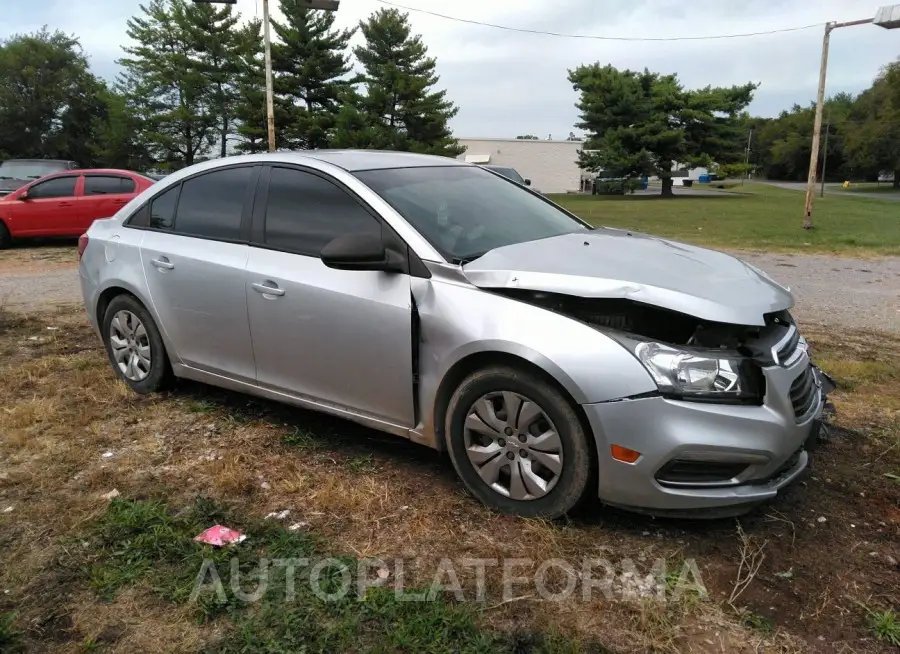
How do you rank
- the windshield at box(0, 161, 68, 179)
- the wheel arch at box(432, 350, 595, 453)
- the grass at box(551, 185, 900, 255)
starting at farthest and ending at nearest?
the windshield at box(0, 161, 68, 179) < the grass at box(551, 185, 900, 255) < the wheel arch at box(432, 350, 595, 453)

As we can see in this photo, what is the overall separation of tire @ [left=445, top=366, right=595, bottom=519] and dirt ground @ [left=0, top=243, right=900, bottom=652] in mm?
128

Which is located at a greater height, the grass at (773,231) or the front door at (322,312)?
the front door at (322,312)

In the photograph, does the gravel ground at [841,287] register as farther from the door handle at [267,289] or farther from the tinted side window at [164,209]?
the tinted side window at [164,209]

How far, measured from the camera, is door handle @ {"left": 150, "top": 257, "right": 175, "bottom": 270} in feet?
14.2

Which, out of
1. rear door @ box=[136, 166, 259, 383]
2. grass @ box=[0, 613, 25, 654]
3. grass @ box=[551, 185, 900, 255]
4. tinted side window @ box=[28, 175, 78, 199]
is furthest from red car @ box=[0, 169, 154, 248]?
grass @ box=[0, 613, 25, 654]

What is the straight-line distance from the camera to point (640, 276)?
10.1 feet

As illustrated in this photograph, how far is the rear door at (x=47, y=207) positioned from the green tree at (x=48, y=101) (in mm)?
31651

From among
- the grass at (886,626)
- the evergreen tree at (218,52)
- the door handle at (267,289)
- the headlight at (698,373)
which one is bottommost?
the grass at (886,626)

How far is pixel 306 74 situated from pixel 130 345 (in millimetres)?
37147

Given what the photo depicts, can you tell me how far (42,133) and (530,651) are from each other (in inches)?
1875

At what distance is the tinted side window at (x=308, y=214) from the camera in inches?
144

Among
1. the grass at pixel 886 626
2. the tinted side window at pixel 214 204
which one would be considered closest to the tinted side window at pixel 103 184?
the tinted side window at pixel 214 204

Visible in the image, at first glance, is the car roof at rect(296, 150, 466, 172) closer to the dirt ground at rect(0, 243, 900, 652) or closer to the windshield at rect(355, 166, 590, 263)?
the windshield at rect(355, 166, 590, 263)

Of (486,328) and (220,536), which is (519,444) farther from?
(220,536)
